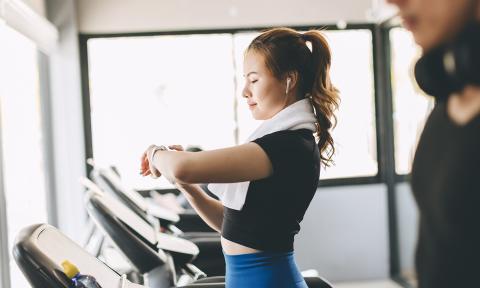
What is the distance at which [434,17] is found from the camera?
58 centimetres

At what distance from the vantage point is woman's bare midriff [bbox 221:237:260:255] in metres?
1.14

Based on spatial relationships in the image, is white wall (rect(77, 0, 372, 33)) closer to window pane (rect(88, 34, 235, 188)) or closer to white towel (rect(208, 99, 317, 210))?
window pane (rect(88, 34, 235, 188))

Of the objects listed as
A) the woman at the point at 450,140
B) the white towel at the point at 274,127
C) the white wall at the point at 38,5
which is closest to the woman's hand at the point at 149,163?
the white towel at the point at 274,127

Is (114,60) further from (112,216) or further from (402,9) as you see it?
(402,9)

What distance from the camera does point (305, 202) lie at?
1177 millimetres

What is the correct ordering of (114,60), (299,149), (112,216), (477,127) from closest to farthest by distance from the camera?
(477,127)
(299,149)
(112,216)
(114,60)

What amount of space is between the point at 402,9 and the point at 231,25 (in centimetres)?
372

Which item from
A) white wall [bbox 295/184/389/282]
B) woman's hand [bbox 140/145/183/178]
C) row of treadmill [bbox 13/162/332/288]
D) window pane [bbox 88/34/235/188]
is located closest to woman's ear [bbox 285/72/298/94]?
woman's hand [bbox 140/145/183/178]

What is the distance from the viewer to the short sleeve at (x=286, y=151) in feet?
3.50

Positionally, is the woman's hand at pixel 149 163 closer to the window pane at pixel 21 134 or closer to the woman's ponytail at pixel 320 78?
the woman's ponytail at pixel 320 78

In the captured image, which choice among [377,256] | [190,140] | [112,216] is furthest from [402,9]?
[377,256]

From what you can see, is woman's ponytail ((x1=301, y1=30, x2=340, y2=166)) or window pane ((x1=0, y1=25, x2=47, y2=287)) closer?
woman's ponytail ((x1=301, y1=30, x2=340, y2=166))

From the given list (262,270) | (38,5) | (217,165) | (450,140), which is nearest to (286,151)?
(217,165)

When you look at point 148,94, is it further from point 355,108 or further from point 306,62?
point 306,62
